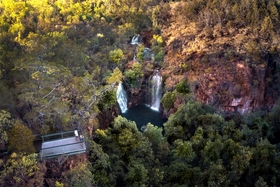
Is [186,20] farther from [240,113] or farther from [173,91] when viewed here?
[240,113]

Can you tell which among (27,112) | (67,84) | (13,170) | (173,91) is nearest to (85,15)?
(173,91)

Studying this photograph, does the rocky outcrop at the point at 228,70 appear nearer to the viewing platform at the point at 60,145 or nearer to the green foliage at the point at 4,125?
the viewing platform at the point at 60,145

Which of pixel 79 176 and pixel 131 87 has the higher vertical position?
pixel 79 176

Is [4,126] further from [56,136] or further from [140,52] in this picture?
[140,52]

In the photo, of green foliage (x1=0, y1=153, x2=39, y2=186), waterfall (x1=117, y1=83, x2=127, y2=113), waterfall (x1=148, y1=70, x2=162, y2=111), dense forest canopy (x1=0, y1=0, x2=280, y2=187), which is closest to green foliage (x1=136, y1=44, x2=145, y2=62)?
dense forest canopy (x1=0, y1=0, x2=280, y2=187)

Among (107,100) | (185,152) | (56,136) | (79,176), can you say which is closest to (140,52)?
(107,100)

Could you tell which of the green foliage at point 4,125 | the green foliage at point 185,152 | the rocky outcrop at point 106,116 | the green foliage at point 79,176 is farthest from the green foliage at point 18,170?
the rocky outcrop at point 106,116
